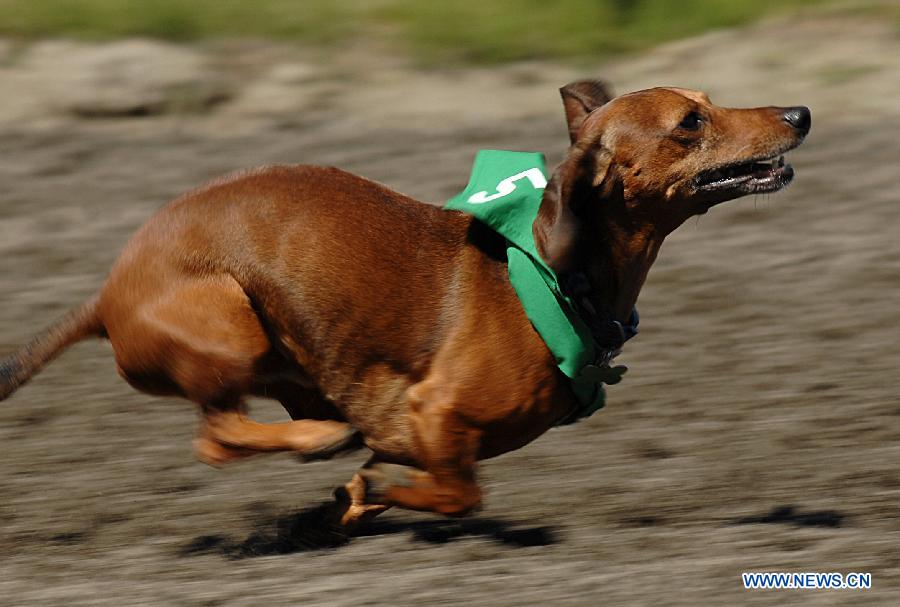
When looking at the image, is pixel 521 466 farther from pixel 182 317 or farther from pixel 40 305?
pixel 40 305

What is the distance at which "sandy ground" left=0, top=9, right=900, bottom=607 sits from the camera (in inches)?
180

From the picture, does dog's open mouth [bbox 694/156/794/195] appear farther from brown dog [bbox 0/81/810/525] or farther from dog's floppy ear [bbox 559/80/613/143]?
dog's floppy ear [bbox 559/80/613/143]

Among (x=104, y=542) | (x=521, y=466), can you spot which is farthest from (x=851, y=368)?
(x=104, y=542)

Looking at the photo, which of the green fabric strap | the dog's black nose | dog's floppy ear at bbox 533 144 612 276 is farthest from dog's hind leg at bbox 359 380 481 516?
the dog's black nose

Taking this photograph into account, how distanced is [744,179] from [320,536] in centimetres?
184

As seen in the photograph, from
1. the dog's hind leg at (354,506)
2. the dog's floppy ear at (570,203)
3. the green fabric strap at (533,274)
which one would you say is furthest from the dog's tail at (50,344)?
the dog's floppy ear at (570,203)

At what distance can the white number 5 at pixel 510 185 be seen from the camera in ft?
15.3

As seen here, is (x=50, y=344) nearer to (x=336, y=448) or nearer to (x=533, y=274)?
(x=336, y=448)

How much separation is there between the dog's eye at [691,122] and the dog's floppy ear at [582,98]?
43cm

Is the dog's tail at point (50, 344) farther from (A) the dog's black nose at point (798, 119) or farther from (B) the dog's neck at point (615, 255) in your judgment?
(A) the dog's black nose at point (798, 119)

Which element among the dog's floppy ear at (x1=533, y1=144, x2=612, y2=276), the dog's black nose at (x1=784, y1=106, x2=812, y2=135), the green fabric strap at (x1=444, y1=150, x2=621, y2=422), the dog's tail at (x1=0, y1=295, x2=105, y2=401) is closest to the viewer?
the dog's floppy ear at (x1=533, y1=144, x2=612, y2=276)

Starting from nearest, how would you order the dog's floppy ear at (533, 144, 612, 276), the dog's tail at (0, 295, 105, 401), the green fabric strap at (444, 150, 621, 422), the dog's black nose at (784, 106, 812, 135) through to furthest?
the dog's floppy ear at (533, 144, 612, 276) < the green fabric strap at (444, 150, 621, 422) < the dog's black nose at (784, 106, 812, 135) < the dog's tail at (0, 295, 105, 401)

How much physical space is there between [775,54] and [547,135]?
1.97 m

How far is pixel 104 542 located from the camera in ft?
16.7
